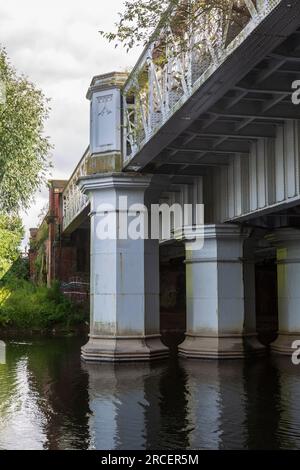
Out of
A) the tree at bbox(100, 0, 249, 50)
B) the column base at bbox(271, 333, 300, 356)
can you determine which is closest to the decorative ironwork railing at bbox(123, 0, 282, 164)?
the tree at bbox(100, 0, 249, 50)

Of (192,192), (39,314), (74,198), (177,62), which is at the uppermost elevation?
(74,198)

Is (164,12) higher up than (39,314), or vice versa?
(164,12)

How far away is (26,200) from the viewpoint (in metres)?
27.3

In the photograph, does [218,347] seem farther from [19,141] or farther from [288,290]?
[19,141]

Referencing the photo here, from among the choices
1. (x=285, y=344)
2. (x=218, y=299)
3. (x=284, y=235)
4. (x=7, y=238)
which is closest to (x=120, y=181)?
(x=218, y=299)

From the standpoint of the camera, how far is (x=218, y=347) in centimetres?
1814

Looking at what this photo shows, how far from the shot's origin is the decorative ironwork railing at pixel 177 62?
996cm

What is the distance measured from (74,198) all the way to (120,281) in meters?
15.9

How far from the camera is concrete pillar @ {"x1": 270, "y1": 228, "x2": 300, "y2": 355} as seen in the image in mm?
20109

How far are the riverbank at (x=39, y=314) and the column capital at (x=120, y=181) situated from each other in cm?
1337

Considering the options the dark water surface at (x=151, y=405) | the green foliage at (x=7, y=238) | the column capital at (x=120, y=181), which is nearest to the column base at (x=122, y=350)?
the dark water surface at (x=151, y=405)

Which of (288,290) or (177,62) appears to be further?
(288,290)

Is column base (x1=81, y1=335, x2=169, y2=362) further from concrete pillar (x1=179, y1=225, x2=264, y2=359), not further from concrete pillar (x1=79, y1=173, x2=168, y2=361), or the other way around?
concrete pillar (x1=179, y1=225, x2=264, y2=359)
